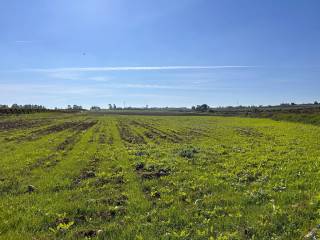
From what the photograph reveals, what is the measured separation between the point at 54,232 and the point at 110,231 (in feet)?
4.60

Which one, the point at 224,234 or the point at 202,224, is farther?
the point at 202,224

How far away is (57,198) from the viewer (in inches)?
462

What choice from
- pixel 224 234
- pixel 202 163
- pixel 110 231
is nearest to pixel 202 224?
pixel 224 234

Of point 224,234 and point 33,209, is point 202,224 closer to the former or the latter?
point 224,234

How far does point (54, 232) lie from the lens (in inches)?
340

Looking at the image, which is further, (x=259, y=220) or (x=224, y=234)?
(x=259, y=220)

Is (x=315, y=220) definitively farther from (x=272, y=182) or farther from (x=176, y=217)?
(x=272, y=182)

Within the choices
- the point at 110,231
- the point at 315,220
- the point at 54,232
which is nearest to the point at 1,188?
the point at 54,232

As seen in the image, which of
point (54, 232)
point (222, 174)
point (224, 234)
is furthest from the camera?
point (222, 174)

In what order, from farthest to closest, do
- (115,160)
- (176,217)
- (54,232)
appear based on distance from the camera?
(115,160)
(176,217)
(54,232)

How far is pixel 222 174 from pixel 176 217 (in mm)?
6090

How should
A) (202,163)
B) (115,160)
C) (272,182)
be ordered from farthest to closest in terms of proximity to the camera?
(115,160) < (202,163) < (272,182)

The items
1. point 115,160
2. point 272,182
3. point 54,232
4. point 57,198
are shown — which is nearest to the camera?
point 54,232

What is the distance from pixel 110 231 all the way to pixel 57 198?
385 centimetres
